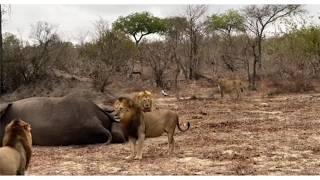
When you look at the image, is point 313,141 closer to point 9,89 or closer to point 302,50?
point 9,89

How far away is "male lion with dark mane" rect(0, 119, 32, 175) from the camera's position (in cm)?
636

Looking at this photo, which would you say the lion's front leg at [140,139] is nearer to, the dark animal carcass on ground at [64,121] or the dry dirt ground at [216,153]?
the dry dirt ground at [216,153]

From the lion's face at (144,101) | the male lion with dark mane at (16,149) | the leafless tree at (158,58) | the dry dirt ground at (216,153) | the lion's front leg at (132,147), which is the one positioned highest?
the leafless tree at (158,58)

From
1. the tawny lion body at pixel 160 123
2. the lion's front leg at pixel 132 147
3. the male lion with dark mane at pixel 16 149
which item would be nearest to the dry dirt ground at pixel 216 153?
the lion's front leg at pixel 132 147

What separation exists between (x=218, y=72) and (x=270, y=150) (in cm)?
2817

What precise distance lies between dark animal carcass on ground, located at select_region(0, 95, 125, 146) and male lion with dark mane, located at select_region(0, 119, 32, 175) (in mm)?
3940

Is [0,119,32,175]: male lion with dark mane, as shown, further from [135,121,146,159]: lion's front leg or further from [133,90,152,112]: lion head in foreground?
[133,90,152,112]: lion head in foreground

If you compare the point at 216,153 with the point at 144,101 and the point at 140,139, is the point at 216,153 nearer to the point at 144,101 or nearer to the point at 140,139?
the point at 140,139

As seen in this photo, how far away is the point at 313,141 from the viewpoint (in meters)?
10.9

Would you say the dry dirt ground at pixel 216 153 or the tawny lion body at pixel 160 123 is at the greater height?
the tawny lion body at pixel 160 123

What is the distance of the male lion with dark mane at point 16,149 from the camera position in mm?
6363

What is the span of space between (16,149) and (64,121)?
437 centimetres

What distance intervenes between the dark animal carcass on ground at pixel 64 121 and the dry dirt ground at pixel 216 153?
266 millimetres

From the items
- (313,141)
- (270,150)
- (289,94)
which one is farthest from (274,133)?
(289,94)
